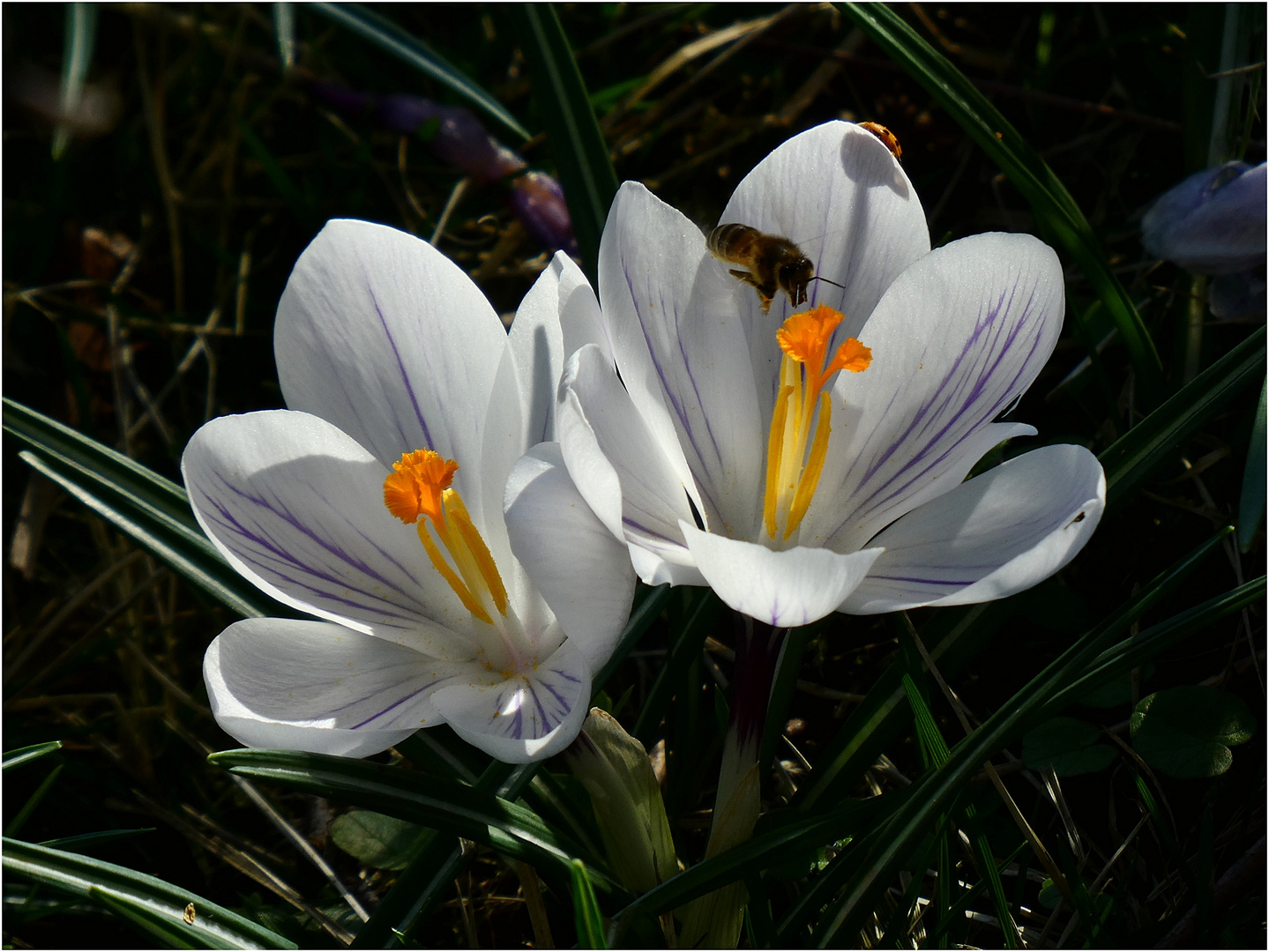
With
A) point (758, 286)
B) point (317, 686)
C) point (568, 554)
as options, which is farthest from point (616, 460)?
point (317, 686)

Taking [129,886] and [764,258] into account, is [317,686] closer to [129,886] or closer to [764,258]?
[129,886]

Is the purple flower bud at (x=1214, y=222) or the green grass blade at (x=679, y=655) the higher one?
the purple flower bud at (x=1214, y=222)

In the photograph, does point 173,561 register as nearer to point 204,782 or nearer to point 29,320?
point 204,782

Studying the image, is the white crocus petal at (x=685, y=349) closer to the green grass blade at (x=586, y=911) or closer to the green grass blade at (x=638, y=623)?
the green grass blade at (x=638, y=623)

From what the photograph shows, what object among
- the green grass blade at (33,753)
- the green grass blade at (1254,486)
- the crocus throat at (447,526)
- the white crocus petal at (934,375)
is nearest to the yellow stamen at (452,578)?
the crocus throat at (447,526)

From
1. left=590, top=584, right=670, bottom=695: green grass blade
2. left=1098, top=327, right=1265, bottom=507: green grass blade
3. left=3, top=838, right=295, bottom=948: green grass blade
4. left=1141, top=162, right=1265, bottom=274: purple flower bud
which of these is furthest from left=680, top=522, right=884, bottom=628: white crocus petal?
left=1141, top=162, right=1265, bottom=274: purple flower bud

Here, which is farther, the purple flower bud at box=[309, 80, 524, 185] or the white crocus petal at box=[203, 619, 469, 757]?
the purple flower bud at box=[309, 80, 524, 185]

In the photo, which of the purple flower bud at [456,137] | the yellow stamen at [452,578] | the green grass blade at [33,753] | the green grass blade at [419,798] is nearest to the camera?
the green grass blade at [419,798]

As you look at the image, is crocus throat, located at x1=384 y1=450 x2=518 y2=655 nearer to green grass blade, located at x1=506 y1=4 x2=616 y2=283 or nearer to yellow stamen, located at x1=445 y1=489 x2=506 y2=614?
yellow stamen, located at x1=445 y1=489 x2=506 y2=614
